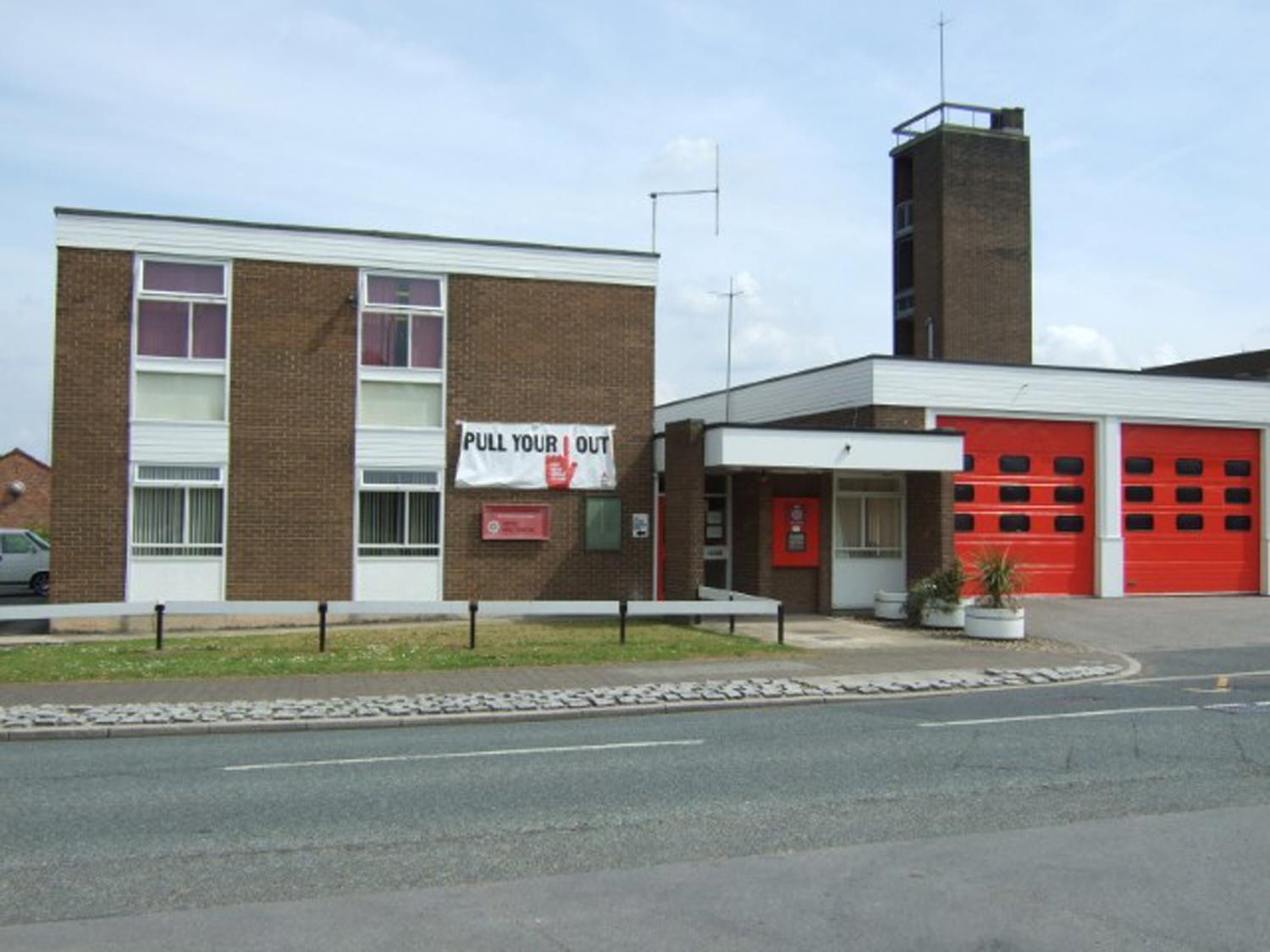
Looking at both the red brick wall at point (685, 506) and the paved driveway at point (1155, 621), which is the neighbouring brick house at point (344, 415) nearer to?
the red brick wall at point (685, 506)

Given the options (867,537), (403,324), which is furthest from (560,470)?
(867,537)

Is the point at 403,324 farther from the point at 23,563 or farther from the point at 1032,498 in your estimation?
the point at 1032,498

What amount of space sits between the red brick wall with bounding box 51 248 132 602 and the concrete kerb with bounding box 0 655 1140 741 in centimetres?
993

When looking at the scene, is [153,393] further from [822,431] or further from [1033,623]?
[1033,623]

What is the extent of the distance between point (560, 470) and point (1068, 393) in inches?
426

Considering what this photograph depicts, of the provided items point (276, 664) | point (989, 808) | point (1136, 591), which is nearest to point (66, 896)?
point (989, 808)

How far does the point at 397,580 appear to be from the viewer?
21547 millimetres

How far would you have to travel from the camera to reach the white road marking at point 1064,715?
37.5 ft

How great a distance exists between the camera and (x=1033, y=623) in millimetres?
21562

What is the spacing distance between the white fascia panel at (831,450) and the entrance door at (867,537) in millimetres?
1561

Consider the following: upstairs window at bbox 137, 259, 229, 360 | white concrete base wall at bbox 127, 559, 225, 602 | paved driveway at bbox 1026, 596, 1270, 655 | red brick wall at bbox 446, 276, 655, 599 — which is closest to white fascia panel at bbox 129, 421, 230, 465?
upstairs window at bbox 137, 259, 229, 360

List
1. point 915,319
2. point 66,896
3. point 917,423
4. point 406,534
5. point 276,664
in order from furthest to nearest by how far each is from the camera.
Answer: point 915,319
point 917,423
point 406,534
point 276,664
point 66,896

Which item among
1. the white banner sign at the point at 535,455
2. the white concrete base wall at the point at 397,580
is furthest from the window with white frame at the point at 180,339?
the white banner sign at the point at 535,455

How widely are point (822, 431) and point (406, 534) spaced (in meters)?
Answer: 7.51
